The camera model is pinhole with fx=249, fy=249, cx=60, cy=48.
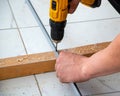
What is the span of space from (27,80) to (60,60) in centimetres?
21

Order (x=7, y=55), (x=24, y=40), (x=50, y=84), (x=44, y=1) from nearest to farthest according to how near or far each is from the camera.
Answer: (x=50, y=84)
(x=7, y=55)
(x=24, y=40)
(x=44, y=1)

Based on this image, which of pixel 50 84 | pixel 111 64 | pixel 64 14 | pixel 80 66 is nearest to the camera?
pixel 111 64

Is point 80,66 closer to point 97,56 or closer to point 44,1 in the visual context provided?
point 97,56

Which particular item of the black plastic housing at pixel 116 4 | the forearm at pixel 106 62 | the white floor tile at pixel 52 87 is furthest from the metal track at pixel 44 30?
the black plastic housing at pixel 116 4

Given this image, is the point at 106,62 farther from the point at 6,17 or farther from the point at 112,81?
the point at 6,17

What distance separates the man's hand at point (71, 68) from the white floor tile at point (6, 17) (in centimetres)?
57

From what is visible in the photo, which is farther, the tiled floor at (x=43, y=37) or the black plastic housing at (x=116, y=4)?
the black plastic housing at (x=116, y=4)

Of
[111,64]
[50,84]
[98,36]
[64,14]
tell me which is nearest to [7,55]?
[50,84]

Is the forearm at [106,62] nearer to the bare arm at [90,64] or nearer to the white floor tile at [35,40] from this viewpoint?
the bare arm at [90,64]

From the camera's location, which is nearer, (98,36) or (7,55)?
(7,55)

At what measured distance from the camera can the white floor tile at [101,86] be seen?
1.12 metres

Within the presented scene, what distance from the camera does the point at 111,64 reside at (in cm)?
77

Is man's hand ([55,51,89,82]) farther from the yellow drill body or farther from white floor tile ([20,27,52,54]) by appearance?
A: white floor tile ([20,27,52,54])

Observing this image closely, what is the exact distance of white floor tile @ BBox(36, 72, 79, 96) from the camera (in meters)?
1.11
